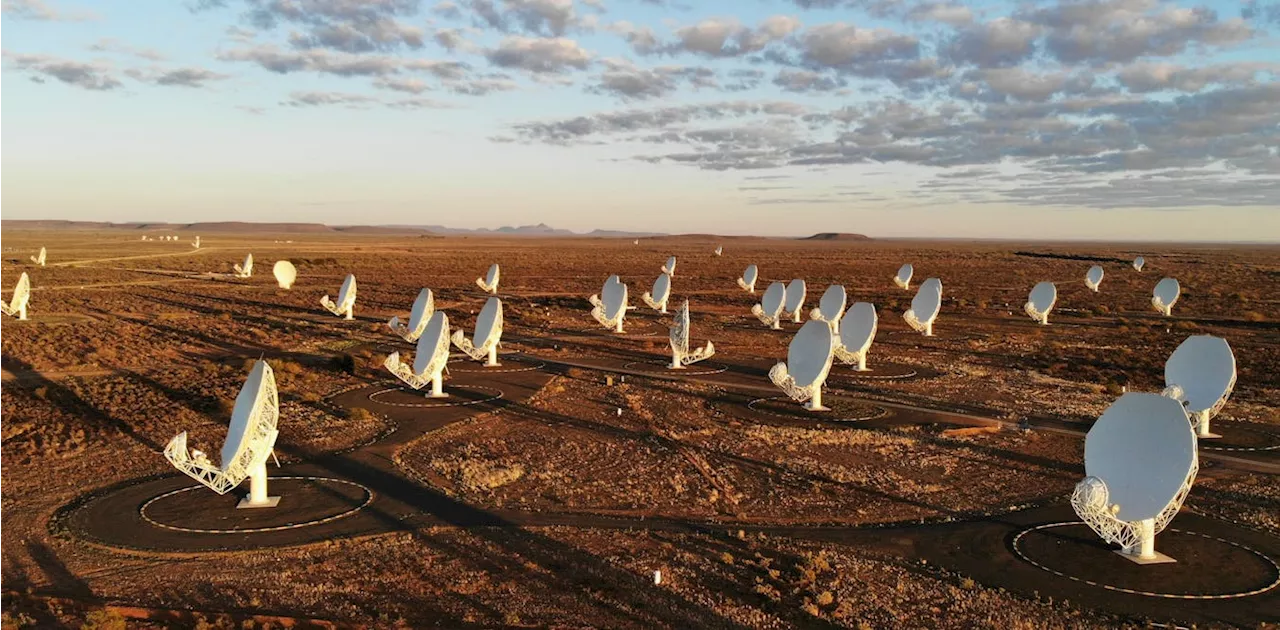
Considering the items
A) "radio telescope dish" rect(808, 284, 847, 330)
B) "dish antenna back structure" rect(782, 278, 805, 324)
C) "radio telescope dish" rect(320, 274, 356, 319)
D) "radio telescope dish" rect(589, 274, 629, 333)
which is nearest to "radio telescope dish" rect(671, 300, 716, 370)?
"radio telescope dish" rect(808, 284, 847, 330)

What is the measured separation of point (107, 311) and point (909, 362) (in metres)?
49.8

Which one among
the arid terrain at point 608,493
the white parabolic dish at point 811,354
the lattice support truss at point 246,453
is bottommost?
the arid terrain at point 608,493

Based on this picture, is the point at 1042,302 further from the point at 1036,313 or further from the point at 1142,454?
the point at 1142,454

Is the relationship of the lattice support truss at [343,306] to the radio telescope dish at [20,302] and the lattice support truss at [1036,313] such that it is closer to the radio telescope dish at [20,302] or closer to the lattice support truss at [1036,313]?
the radio telescope dish at [20,302]

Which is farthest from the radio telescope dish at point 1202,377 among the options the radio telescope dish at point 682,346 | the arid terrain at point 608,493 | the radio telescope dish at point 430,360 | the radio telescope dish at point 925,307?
the radio telescope dish at point 430,360

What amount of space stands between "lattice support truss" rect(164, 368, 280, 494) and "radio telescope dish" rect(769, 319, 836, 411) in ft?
51.9

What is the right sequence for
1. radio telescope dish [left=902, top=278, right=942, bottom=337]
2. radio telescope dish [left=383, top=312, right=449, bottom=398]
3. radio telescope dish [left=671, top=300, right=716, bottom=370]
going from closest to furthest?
radio telescope dish [left=383, top=312, right=449, bottom=398] < radio telescope dish [left=671, top=300, right=716, bottom=370] < radio telescope dish [left=902, top=278, right=942, bottom=337]

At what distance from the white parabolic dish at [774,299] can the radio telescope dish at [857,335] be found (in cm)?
1303

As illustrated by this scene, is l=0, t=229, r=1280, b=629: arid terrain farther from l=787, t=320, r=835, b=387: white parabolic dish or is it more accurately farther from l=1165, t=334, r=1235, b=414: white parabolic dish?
l=1165, t=334, r=1235, b=414: white parabolic dish

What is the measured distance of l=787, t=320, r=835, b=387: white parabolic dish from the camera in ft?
93.8

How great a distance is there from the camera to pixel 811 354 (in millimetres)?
29375

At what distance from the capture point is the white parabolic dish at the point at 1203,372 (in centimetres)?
2556

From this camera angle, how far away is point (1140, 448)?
55.0 feet

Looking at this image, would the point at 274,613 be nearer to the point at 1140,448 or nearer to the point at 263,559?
the point at 263,559
